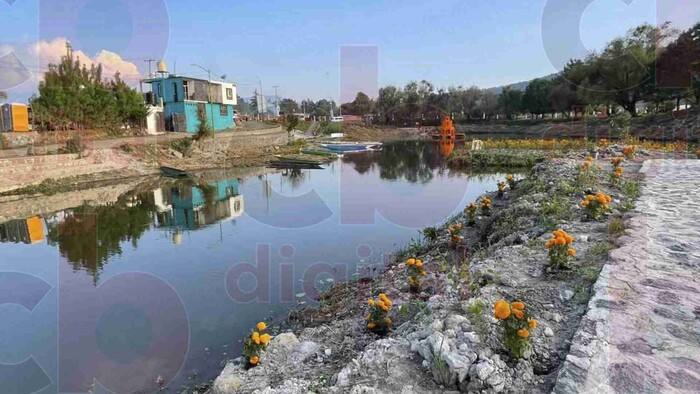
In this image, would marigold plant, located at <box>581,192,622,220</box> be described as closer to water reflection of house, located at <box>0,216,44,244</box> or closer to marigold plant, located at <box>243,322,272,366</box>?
marigold plant, located at <box>243,322,272,366</box>

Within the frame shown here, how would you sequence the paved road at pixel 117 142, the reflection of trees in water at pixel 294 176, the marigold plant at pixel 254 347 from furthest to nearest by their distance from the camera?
the reflection of trees in water at pixel 294 176, the paved road at pixel 117 142, the marigold plant at pixel 254 347

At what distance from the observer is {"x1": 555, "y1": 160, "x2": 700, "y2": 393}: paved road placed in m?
2.60

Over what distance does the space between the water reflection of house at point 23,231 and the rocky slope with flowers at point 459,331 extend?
32.2 feet

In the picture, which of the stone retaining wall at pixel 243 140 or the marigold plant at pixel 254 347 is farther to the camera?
the stone retaining wall at pixel 243 140

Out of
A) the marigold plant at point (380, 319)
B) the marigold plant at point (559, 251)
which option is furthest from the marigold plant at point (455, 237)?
the marigold plant at point (380, 319)

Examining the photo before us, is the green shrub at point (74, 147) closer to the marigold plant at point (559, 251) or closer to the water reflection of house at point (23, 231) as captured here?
the water reflection of house at point (23, 231)

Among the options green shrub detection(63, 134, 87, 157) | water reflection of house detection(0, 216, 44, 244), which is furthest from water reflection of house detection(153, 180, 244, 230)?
green shrub detection(63, 134, 87, 157)

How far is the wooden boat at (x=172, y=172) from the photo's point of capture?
973 inches

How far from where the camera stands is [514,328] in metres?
2.98

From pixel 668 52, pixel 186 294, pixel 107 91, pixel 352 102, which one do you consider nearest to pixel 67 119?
pixel 107 91

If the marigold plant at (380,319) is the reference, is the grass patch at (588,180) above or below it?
above

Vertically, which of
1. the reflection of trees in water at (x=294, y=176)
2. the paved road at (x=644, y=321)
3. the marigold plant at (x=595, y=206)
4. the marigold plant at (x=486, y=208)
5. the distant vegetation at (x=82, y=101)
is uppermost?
the distant vegetation at (x=82, y=101)

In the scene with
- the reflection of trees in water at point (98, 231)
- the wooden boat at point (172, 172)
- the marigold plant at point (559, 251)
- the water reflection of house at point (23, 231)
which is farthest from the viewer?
the wooden boat at point (172, 172)

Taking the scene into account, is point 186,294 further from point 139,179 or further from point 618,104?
point 618,104
